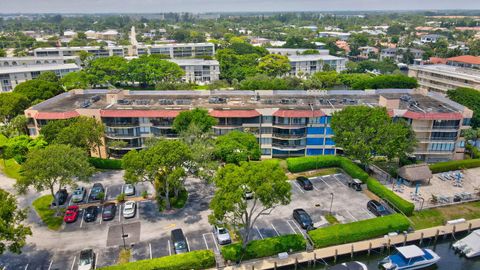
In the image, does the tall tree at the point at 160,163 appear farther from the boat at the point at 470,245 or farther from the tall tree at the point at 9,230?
the boat at the point at 470,245

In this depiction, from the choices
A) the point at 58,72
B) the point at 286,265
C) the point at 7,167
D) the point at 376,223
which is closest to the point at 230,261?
the point at 286,265

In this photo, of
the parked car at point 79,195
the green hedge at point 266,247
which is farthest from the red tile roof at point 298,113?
the parked car at point 79,195

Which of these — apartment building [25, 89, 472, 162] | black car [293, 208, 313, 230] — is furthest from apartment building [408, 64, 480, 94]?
black car [293, 208, 313, 230]

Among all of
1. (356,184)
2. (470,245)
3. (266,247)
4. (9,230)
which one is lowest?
(470,245)

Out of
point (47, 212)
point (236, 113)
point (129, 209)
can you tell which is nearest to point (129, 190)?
point (129, 209)

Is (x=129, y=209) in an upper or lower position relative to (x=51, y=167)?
lower

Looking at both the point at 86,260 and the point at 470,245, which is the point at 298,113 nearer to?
the point at 470,245
